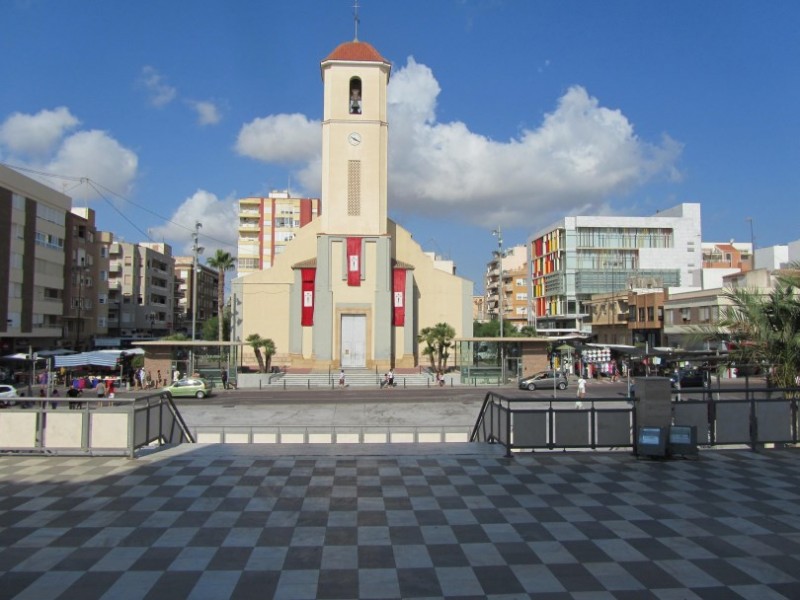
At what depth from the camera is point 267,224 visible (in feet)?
295

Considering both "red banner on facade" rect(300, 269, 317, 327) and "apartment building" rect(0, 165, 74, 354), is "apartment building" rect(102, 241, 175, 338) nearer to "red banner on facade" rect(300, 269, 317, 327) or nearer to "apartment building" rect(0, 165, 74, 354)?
"apartment building" rect(0, 165, 74, 354)

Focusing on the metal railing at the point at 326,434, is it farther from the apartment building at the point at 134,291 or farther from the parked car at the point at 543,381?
the apartment building at the point at 134,291

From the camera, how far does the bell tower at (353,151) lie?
47344 millimetres

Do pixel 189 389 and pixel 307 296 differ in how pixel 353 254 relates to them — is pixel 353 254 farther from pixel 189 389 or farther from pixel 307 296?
pixel 189 389

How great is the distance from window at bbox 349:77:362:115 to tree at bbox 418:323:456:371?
698 inches

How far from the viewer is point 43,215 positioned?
55375mm

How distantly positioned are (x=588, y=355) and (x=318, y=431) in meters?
36.0

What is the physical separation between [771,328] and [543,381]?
2597 centimetres

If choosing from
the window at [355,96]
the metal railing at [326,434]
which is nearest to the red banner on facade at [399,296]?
the window at [355,96]

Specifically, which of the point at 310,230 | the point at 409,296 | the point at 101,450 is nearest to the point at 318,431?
the point at 101,450

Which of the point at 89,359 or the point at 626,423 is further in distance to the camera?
the point at 89,359

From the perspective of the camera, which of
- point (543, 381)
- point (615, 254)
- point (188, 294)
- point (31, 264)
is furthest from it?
point (188, 294)

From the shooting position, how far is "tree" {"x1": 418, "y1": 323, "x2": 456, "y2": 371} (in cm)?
4553

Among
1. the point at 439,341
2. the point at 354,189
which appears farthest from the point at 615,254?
the point at 354,189
